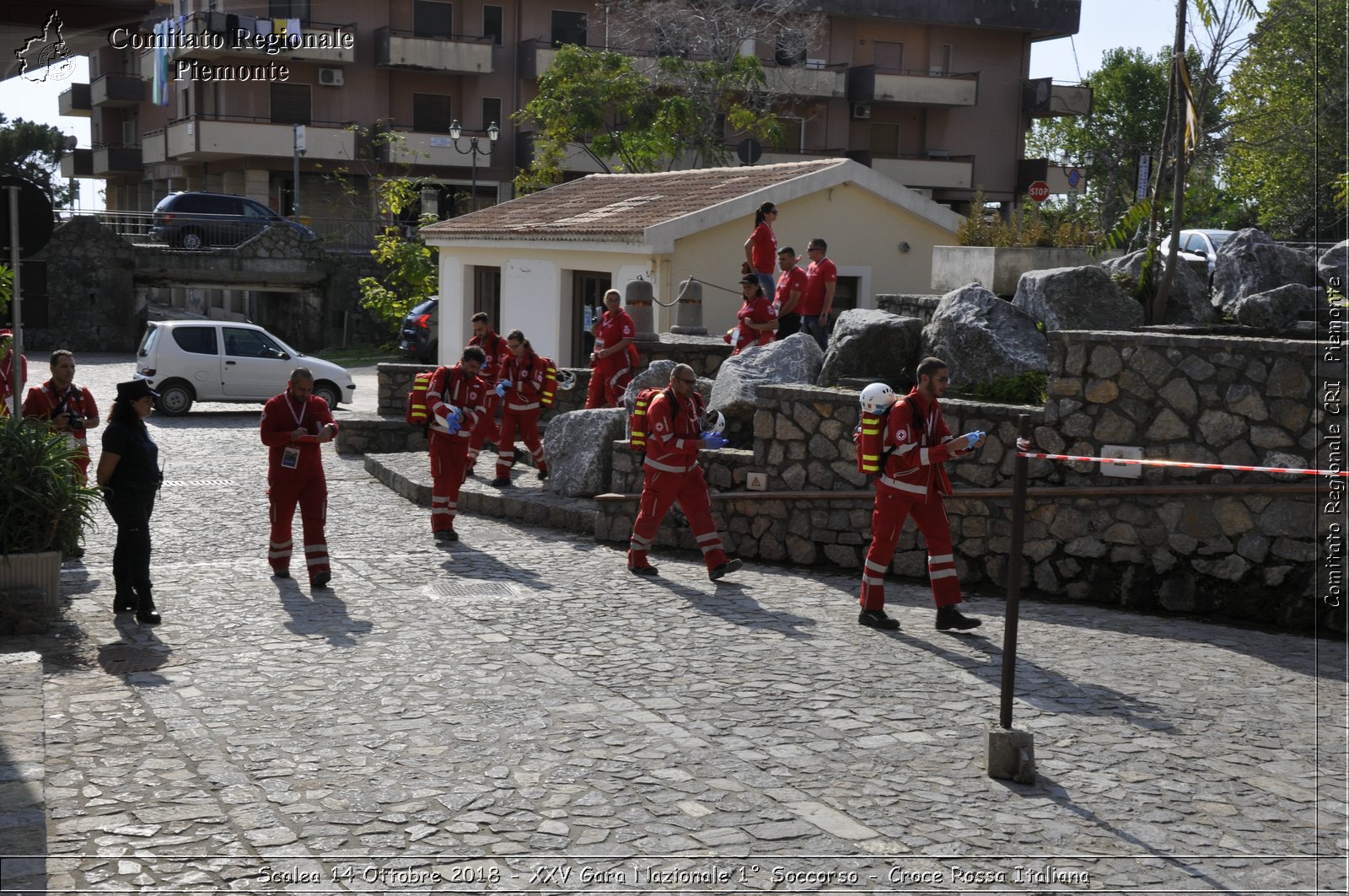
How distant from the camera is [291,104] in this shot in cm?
4497

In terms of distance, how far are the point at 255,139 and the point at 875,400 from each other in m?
38.0

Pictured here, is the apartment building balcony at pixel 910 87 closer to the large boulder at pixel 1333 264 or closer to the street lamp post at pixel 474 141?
the street lamp post at pixel 474 141

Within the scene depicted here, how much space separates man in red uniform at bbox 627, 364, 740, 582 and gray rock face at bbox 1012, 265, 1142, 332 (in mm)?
4057

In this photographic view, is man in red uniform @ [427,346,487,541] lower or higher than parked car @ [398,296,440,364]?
lower

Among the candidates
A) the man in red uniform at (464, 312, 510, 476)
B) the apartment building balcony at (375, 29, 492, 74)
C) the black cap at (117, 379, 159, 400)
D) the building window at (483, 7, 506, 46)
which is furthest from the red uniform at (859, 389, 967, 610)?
the building window at (483, 7, 506, 46)

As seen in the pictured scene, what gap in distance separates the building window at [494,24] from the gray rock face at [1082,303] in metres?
36.5

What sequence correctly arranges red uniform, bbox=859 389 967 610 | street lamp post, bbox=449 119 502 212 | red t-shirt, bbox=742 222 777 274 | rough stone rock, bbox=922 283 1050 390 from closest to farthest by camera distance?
red uniform, bbox=859 389 967 610
rough stone rock, bbox=922 283 1050 390
red t-shirt, bbox=742 222 777 274
street lamp post, bbox=449 119 502 212

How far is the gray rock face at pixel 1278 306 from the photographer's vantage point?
1355 cm

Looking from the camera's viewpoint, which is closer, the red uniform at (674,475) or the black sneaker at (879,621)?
the black sneaker at (879,621)

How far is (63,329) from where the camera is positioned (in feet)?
123

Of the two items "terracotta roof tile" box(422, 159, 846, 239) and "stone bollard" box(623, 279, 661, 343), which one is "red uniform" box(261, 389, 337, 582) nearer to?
"stone bollard" box(623, 279, 661, 343)

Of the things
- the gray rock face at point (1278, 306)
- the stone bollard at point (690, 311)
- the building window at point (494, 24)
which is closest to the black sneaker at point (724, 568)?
the gray rock face at point (1278, 306)

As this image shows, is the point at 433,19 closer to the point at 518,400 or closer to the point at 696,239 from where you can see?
the point at 696,239

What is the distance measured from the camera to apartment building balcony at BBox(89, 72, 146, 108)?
167ft
